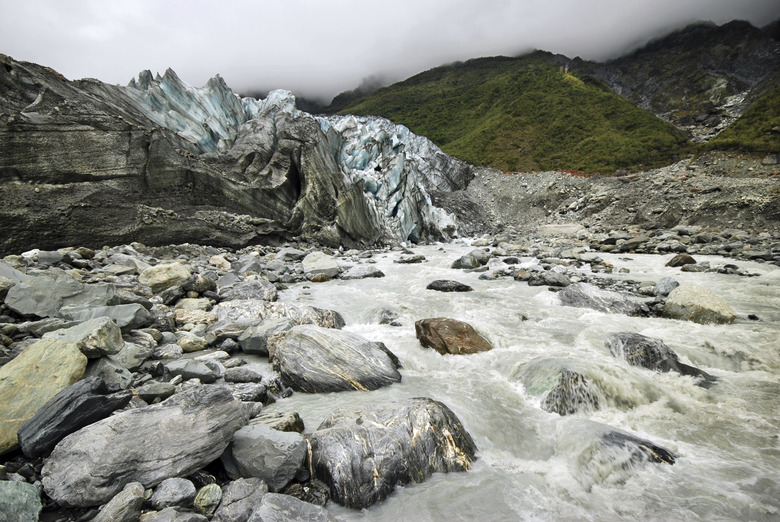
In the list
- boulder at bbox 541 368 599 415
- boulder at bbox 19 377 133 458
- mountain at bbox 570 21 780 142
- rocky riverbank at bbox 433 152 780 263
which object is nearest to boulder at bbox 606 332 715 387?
boulder at bbox 541 368 599 415

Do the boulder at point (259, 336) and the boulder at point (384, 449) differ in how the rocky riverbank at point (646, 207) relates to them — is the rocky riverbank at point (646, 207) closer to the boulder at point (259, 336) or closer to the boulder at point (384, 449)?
the boulder at point (384, 449)

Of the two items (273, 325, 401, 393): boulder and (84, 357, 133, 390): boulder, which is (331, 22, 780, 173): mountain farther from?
(84, 357, 133, 390): boulder

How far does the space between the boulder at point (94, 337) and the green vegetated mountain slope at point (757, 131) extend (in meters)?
38.3

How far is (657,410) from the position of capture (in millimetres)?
4516

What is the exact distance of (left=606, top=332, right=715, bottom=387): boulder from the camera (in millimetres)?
5371

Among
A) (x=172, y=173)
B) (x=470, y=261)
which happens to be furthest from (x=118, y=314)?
(x=470, y=261)

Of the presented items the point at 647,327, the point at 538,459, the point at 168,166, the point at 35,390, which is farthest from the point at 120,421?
the point at 168,166

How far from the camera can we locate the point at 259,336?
5836mm

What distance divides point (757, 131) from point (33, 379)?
146 ft

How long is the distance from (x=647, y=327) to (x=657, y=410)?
11.1ft

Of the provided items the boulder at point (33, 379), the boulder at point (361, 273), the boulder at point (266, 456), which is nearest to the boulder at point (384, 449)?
the boulder at point (266, 456)

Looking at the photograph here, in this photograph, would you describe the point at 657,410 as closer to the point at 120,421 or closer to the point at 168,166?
the point at 120,421

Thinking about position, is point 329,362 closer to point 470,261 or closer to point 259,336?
point 259,336

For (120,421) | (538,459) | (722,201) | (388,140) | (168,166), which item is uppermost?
(388,140)
